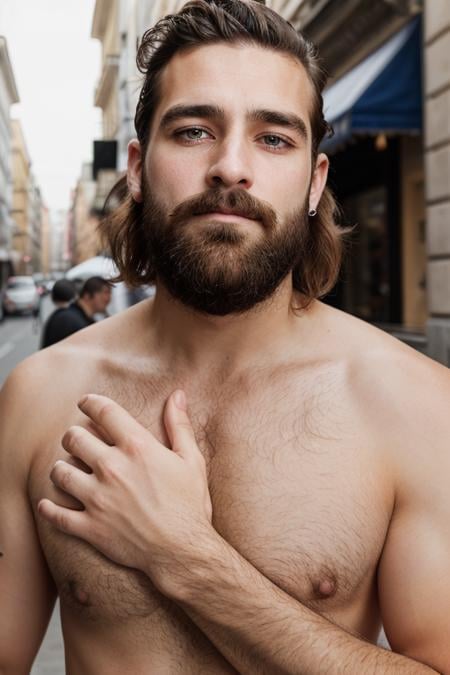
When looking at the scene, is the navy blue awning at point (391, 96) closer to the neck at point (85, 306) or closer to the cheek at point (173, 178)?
the neck at point (85, 306)

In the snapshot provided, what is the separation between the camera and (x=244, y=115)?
1849mm

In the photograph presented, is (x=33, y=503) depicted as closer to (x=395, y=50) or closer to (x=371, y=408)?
(x=371, y=408)

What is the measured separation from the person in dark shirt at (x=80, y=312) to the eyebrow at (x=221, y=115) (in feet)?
20.5

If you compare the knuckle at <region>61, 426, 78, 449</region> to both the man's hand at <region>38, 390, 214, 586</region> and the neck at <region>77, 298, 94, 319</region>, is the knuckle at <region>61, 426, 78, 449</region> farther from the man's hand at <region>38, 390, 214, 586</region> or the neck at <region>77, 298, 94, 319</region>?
the neck at <region>77, 298, 94, 319</region>

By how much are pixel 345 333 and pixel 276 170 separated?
0.41 metres

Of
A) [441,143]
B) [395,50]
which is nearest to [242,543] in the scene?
[441,143]

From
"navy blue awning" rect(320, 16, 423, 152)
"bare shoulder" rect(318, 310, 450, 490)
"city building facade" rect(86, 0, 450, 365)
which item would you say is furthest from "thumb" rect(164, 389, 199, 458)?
"navy blue awning" rect(320, 16, 423, 152)

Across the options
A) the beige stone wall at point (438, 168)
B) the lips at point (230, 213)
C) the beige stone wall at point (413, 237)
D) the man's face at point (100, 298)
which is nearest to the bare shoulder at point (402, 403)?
the lips at point (230, 213)

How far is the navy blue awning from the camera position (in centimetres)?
1002

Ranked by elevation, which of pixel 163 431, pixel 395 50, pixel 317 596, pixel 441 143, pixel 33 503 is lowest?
pixel 317 596

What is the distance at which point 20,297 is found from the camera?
145ft

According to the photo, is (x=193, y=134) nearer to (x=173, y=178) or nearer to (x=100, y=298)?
(x=173, y=178)

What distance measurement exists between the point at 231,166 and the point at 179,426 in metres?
0.52

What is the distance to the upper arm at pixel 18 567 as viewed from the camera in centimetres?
200
